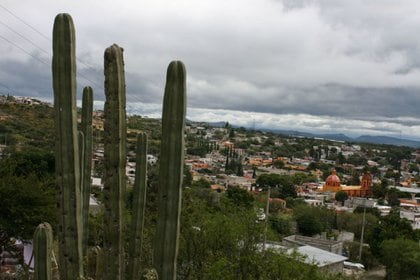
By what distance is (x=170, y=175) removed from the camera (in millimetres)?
6738

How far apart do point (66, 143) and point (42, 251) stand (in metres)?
1.55

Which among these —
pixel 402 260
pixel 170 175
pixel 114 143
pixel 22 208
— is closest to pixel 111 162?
pixel 114 143

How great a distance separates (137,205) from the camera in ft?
27.1

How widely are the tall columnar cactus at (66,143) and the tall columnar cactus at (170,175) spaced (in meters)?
1.23

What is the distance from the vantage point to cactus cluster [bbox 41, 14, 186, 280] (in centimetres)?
639

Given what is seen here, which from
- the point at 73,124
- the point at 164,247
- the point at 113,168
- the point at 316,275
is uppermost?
the point at 73,124

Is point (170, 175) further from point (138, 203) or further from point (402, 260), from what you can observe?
point (402, 260)

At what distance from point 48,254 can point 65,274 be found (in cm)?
76

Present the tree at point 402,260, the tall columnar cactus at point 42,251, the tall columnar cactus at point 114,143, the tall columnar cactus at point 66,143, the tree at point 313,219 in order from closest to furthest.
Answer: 1. the tall columnar cactus at point 42,251
2. the tall columnar cactus at point 66,143
3. the tall columnar cactus at point 114,143
4. the tree at point 402,260
5. the tree at point 313,219

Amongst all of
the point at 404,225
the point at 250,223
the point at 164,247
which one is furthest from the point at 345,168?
the point at 164,247

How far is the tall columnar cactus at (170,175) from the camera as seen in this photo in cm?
671

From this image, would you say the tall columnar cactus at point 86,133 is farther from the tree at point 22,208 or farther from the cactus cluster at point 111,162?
the tree at point 22,208

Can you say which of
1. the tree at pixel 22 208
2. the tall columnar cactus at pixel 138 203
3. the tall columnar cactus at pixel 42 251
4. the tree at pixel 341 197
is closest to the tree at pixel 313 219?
the tree at pixel 341 197

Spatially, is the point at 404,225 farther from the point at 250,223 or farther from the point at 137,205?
the point at 137,205
